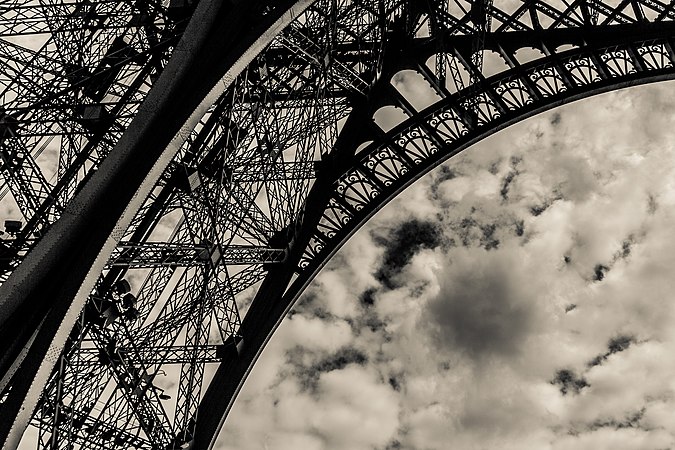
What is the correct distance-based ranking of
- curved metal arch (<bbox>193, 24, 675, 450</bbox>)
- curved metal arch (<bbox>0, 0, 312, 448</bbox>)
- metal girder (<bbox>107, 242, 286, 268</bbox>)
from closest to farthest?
curved metal arch (<bbox>0, 0, 312, 448</bbox>), metal girder (<bbox>107, 242, 286, 268</bbox>), curved metal arch (<bbox>193, 24, 675, 450</bbox>)

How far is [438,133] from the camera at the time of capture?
1678 centimetres

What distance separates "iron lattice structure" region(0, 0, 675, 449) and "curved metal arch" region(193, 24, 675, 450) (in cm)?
4

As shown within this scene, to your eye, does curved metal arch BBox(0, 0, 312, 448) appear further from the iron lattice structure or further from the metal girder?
the metal girder

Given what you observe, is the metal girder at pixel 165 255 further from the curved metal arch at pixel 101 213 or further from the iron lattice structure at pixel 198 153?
the curved metal arch at pixel 101 213

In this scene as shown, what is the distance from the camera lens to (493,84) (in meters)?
16.7

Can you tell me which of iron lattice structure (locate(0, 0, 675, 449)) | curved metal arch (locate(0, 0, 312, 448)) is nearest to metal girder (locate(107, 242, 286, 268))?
iron lattice structure (locate(0, 0, 675, 449))

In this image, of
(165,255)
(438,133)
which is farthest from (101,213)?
(438,133)

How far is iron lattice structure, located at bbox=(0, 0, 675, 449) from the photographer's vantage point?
8.58 metres

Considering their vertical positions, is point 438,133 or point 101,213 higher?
point 438,133

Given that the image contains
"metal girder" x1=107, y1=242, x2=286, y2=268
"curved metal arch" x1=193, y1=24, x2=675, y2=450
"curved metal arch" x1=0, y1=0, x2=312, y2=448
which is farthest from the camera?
"curved metal arch" x1=193, y1=24, x2=675, y2=450

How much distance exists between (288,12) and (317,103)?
5313mm

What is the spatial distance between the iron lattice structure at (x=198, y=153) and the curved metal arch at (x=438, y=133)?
44 millimetres

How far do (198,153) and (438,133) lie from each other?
557 centimetres

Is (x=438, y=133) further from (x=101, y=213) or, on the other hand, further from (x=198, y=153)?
(x=101, y=213)
